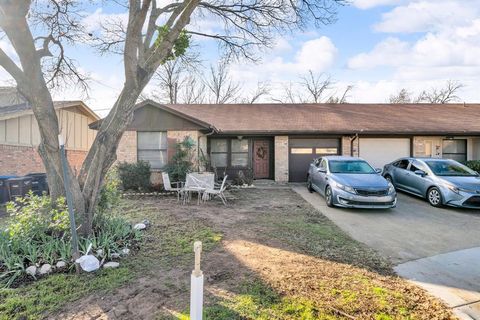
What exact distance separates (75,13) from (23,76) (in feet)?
13.2

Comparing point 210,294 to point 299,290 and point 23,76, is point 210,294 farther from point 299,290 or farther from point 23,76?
point 23,76

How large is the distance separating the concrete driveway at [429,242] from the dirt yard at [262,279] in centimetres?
34

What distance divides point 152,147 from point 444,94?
3616 centimetres

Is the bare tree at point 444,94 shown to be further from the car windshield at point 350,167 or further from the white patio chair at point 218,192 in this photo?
the white patio chair at point 218,192

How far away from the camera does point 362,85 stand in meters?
30.2

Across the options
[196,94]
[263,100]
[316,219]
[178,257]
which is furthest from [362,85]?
[178,257]

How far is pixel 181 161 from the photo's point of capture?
1095cm

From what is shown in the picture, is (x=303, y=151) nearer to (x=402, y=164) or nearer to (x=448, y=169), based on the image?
(x=402, y=164)

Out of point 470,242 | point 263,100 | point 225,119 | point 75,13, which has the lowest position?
point 470,242

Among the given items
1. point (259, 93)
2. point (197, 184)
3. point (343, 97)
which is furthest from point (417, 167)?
point (343, 97)

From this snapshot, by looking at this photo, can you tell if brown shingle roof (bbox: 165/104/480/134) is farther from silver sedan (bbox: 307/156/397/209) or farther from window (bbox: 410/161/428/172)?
silver sedan (bbox: 307/156/397/209)

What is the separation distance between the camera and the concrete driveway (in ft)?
11.6

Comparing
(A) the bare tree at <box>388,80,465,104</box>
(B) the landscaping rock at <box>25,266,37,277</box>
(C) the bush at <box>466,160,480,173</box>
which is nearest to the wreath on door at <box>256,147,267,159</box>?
(C) the bush at <box>466,160,480,173</box>

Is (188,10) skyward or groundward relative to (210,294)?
skyward
